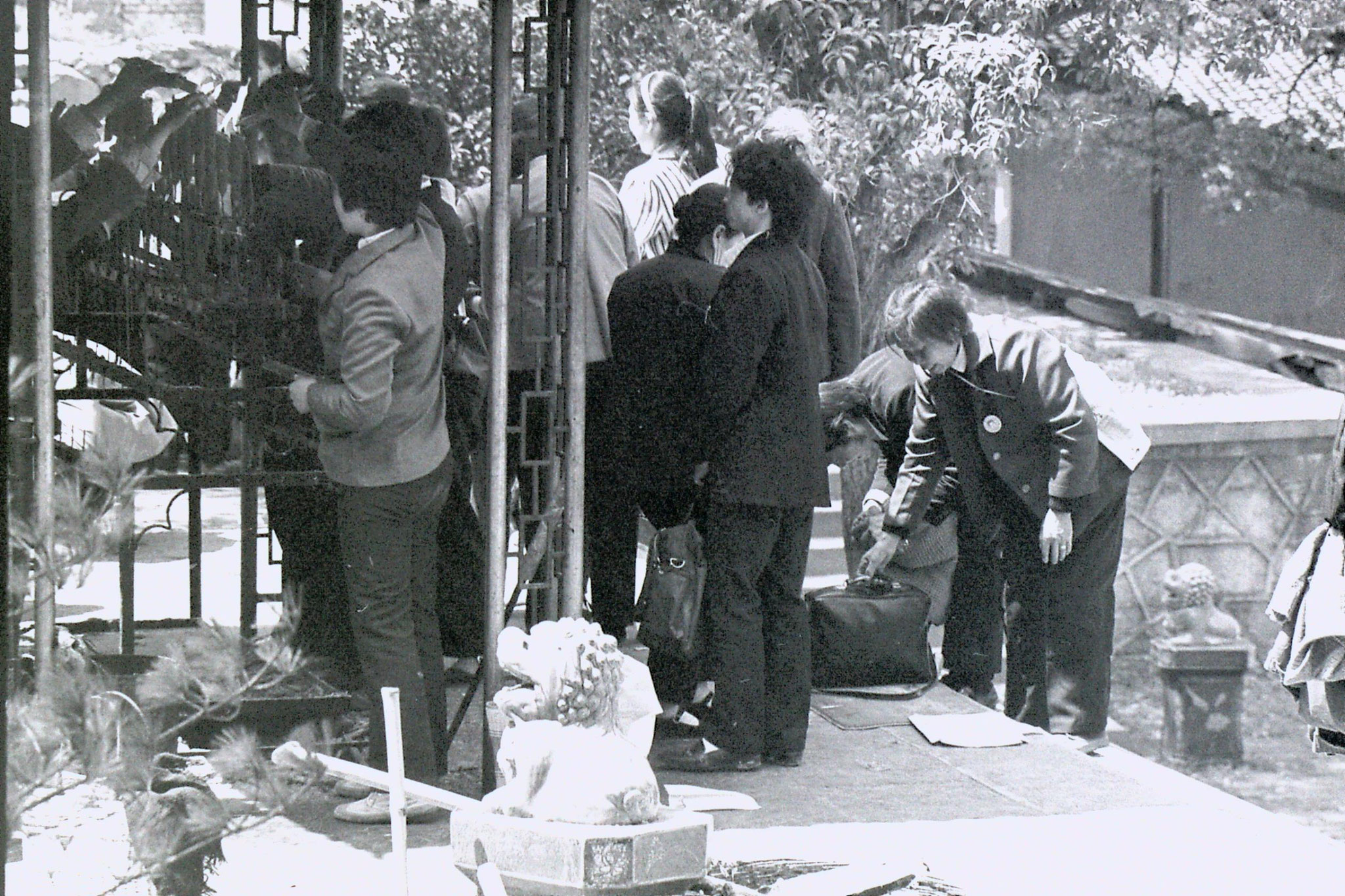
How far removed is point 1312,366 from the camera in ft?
26.5

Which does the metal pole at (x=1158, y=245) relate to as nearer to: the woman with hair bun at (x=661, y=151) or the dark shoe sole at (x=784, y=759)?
the woman with hair bun at (x=661, y=151)

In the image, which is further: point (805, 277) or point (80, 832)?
point (805, 277)

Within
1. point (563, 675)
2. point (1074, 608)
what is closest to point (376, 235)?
point (563, 675)

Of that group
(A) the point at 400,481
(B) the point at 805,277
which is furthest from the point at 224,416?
(B) the point at 805,277

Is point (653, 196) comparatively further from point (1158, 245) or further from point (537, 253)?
point (1158, 245)

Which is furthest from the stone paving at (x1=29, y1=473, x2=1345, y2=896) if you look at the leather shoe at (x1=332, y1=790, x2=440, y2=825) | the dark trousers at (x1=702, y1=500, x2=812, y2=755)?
the dark trousers at (x1=702, y1=500, x2=812, y2=755)

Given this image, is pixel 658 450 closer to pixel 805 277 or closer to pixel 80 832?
pixel 805 277

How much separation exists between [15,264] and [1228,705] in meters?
6.46

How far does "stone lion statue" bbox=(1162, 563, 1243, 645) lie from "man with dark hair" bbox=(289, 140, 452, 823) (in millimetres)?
4972

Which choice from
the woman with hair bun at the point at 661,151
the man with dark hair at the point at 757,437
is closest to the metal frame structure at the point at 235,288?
the man with dark hair at the point at 757,437

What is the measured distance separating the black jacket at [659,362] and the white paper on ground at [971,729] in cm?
128

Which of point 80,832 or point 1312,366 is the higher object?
point 1312,366

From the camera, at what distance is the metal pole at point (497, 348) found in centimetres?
509

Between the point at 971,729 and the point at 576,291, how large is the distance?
2331 mm
